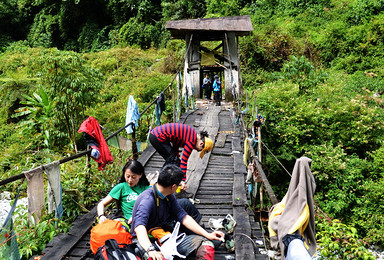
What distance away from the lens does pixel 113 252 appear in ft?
8.48

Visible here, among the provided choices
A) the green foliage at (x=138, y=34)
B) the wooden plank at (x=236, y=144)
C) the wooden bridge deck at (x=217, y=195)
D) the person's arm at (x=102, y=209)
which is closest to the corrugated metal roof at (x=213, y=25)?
the wooden bridge deck at (x=217, y=195)

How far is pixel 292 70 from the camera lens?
46.3 feet

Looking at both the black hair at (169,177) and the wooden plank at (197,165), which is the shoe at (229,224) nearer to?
the wooden plank at (197,165)

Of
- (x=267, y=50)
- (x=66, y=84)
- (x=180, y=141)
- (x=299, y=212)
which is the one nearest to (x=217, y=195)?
(x=180, y=141)

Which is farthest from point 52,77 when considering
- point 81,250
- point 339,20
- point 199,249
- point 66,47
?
point 66,47

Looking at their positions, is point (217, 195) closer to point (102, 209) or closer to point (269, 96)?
point (102, 209)

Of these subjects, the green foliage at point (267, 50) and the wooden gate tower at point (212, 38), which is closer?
the wooden gate tower at point (212, 38)

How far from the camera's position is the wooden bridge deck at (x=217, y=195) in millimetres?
3668

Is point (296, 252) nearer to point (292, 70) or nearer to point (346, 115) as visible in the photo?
point (346, 115)

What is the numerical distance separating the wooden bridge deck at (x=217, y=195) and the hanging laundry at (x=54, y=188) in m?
0.42

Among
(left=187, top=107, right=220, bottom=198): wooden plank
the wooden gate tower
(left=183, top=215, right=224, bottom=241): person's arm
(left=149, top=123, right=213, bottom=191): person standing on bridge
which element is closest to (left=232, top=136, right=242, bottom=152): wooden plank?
(left=187, top=107, right=220, bottom=198): wooden plank

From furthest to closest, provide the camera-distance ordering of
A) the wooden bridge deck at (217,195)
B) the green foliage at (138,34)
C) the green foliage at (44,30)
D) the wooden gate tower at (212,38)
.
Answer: the green foliage at (44,30) < the green foliage at (138,34) < the wooden gate tower at (212,38) < the wooden bridge deck at (217,195)

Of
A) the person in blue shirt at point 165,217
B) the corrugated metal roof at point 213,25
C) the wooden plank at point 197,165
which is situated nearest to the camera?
the person in blue shirt at point 165,217

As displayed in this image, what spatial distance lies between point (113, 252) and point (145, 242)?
29cm
